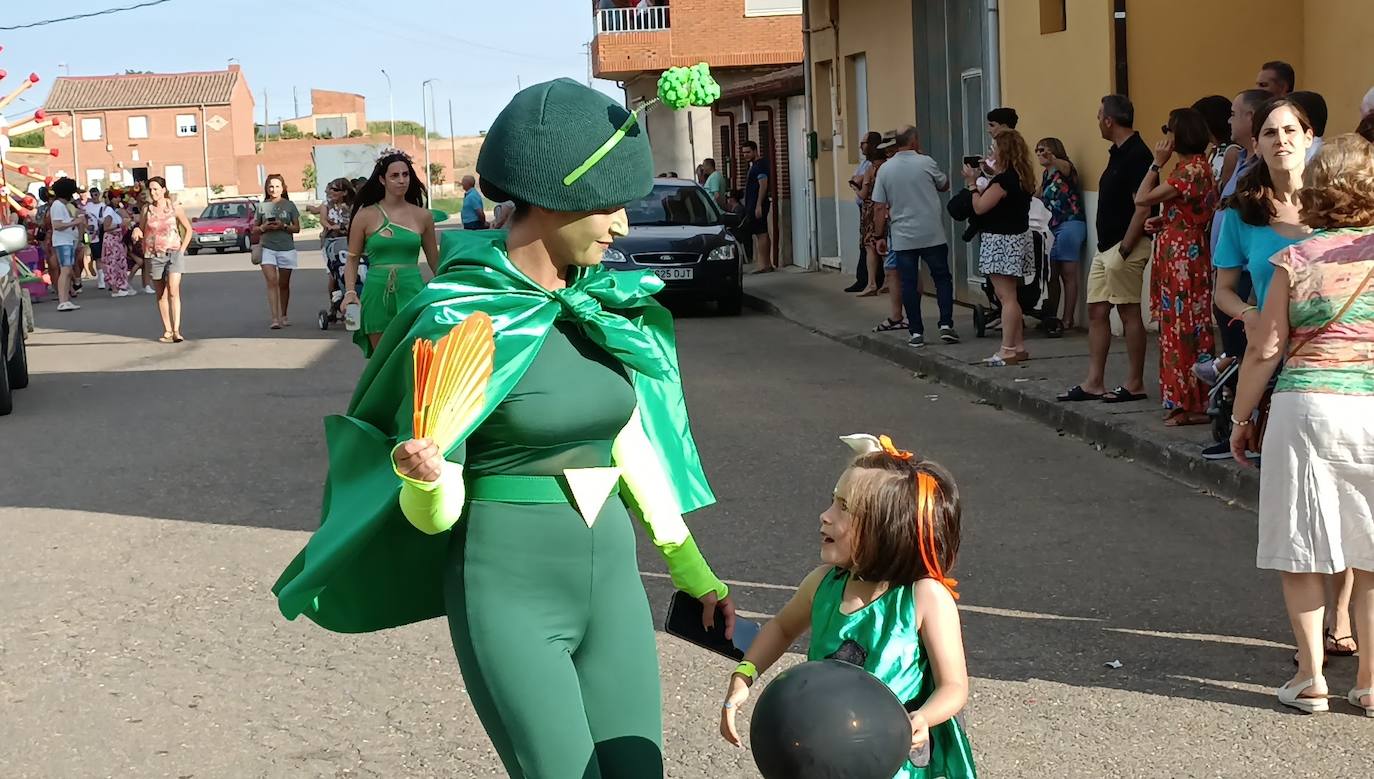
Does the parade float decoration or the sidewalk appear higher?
the parade float decoration

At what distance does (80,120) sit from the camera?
111 metres

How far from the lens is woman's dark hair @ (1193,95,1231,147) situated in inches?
365

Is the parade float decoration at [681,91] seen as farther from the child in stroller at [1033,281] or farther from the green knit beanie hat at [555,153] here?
the child in stroller at [1033,281]

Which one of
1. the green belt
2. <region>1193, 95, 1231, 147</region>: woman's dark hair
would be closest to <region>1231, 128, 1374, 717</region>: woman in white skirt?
the green belt

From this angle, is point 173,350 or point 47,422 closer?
point 47,422

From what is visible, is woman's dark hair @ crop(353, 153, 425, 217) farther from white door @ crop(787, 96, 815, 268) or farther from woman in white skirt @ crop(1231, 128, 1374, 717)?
white door @ crop(787, 96, 815, 268)

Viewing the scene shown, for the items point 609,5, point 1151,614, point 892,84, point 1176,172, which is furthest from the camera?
point 609,5

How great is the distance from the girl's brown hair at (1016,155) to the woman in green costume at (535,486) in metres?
10.1

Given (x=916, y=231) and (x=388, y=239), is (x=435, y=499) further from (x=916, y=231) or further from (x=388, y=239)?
(x=916, y=231)

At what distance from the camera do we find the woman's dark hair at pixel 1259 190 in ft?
18.6

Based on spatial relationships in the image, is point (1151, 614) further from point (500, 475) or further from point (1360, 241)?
point (500, 475)

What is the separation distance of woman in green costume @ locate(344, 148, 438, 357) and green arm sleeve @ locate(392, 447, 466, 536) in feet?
22.8

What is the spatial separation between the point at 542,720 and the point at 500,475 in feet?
1.50

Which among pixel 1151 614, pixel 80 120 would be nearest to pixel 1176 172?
pixel 1151 614
